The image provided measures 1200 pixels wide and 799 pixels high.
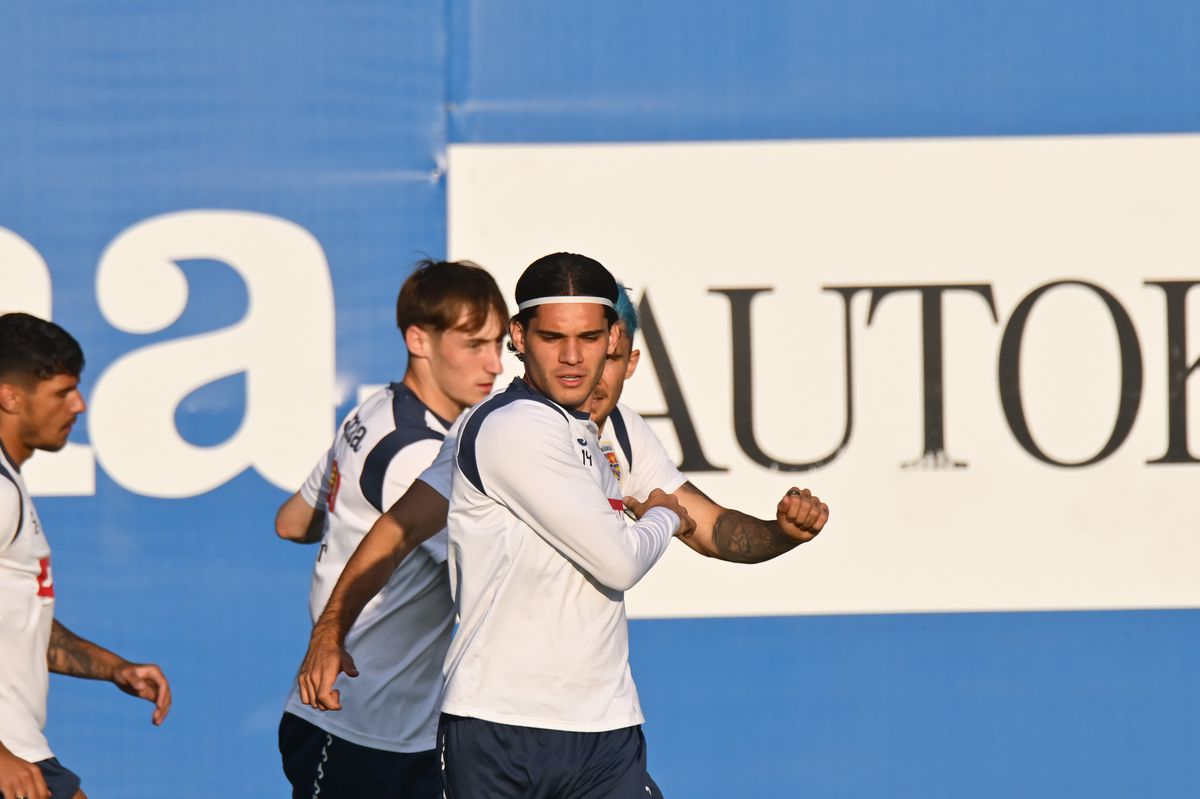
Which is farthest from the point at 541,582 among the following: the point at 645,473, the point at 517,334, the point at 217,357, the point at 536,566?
the point at 217,357

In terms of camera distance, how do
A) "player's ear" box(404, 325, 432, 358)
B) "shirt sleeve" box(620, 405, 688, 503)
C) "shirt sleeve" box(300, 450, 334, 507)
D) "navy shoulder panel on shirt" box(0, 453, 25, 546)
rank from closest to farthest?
"navy shoulder panel on shirt" box(0, 453, 25, 546)
"shirt sleeve" box(620, 405, 688, 503)
"player's ear" box(404, 325, 432, 358)
"shirt sleeve" box(300, 450, 334, 507)

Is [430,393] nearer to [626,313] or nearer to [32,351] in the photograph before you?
[626,313]

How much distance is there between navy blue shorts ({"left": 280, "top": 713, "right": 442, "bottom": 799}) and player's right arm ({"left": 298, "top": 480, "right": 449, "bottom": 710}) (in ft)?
1.33

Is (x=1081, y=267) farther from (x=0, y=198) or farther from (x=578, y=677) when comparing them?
(x=0, y=198)

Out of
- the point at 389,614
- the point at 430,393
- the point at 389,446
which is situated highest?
the point at 430,393

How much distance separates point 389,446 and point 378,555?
369mm

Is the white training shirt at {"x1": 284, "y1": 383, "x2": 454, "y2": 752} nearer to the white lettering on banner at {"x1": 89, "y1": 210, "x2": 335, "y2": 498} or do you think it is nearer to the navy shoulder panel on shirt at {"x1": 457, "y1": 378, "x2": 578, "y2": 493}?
the navy shoulder panel on shirt at {"x1": 457, "y1": 378, "x2": 578, "y2": 493}

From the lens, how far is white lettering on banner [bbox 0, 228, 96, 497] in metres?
4.03

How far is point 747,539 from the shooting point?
2697mm

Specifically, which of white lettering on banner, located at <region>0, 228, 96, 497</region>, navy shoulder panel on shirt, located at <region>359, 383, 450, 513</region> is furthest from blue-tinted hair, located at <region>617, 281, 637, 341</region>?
white lettering on banner, located at <region>0, 228, 96, 497</region>

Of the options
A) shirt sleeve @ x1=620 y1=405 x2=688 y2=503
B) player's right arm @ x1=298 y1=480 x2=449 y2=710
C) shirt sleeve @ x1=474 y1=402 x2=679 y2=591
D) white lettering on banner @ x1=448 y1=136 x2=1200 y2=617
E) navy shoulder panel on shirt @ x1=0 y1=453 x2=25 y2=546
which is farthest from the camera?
white lettering on banner @ x1=448 y1=136 x2=1200 y2=617

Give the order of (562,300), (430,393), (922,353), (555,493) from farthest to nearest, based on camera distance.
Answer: (922,353) → (430,393) → (562,300) → (555,493)

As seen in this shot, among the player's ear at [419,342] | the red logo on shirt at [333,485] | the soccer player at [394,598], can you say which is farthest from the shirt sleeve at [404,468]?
the player's ear at [419,342]

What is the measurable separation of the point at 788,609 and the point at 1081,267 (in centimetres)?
131
